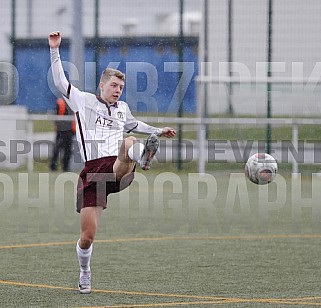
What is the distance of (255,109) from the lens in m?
19.8

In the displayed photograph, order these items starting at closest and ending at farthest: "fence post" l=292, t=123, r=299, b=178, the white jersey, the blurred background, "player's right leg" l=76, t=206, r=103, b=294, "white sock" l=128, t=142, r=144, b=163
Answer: "player's right leg" l=76, t=206, r=103, b=294 → "white sock" l=128, t=142, r=144, b=163 → the white jersey → "fence post" l=292, t=123, r=299, b=178 → the blurred background

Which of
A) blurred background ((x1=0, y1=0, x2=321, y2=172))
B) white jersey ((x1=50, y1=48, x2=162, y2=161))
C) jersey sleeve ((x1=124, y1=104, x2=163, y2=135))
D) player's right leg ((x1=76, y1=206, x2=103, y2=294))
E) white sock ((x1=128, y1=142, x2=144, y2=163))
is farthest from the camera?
blurred background ((x1=0, y1=0, x2=321, y2=172))

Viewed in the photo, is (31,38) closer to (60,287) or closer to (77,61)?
(77,61)

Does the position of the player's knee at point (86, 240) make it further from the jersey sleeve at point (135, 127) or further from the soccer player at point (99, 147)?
the jersey sleeve at point (135, 127)

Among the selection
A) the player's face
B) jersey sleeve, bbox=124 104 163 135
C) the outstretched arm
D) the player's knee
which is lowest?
the player's knee

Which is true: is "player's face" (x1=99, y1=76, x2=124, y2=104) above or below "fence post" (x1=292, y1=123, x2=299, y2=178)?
above

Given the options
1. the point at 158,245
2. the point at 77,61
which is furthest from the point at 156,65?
the point at 158,245

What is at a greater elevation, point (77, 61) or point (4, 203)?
point (77, 61)

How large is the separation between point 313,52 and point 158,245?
395 inches

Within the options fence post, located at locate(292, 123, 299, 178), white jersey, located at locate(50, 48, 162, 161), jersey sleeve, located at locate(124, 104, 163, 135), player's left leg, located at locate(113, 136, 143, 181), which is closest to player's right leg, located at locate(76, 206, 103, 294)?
player's left leg, located at locate(113, 136, 143, 181)

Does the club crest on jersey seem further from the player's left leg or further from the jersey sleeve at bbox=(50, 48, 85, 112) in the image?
the player's left leg

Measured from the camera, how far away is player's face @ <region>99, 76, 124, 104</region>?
297 inches

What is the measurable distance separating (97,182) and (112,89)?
2.34 feet

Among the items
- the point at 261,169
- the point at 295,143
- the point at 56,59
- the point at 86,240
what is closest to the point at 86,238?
the point at 86,240
